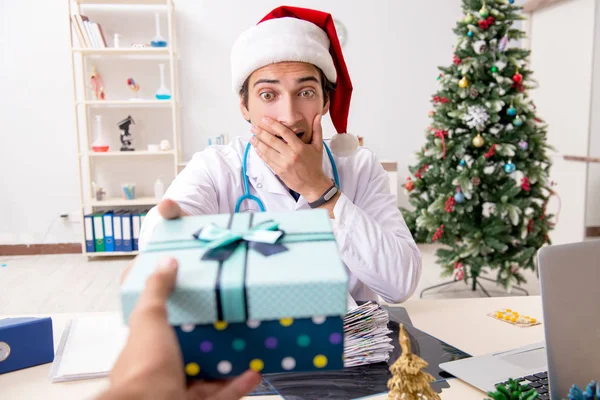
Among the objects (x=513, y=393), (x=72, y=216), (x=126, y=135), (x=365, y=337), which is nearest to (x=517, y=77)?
(x=365, y=337)

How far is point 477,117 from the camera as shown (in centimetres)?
308

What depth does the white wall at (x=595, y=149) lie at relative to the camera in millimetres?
4156

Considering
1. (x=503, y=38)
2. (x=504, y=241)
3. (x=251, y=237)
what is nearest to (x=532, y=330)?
(x=251, y=237)

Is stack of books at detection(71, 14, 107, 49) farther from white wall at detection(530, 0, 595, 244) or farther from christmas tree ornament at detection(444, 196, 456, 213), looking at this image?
white wall at detection(530, 0, 595, 244)

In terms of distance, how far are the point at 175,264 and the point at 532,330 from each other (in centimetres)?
103

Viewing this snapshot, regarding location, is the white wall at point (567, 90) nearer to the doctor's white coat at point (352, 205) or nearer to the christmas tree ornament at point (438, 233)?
the christmas tree ornament at point (438, 233)

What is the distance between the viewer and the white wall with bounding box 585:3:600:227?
4156 millimetres

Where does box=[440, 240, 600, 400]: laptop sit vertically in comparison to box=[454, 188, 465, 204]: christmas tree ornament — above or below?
above

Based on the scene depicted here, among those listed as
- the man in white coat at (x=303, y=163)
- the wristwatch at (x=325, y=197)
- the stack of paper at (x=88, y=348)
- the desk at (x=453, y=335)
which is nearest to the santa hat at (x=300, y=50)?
the man in white coat at (x=303, y=163)

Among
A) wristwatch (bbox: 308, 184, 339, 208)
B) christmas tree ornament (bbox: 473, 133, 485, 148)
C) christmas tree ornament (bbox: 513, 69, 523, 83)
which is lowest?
wristwatch (bbox: 308, 184, 339, 208)

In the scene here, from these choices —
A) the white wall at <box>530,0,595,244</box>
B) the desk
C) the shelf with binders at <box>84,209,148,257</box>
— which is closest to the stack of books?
the shelf with binders at <box>84,209,148,257</box>

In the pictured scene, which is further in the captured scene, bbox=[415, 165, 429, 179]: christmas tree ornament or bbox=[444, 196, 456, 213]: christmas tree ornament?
bbox=[415, 165, 429, 179]: christmas tree ornament

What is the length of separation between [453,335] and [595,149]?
3842mm

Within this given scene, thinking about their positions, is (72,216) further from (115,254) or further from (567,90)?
(567,90)
